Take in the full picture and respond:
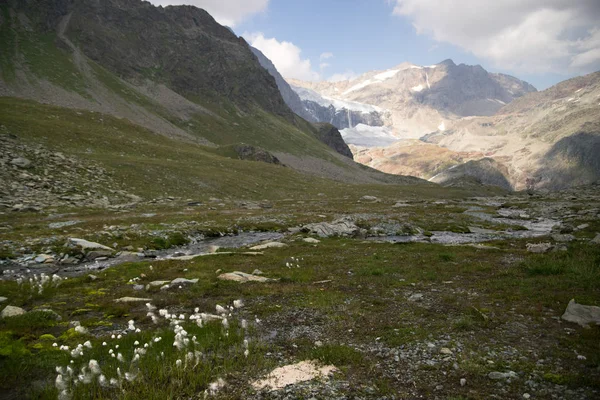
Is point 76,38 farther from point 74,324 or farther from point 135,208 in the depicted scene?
point 74,324

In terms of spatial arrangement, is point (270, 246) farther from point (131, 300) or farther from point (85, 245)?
A: point (131, 300)

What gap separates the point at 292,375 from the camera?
8.62 metres

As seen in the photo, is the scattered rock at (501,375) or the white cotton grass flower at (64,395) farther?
the scattered rock at (501,375)

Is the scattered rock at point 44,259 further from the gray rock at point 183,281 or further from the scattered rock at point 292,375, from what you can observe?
the scattered rock at point 292,375

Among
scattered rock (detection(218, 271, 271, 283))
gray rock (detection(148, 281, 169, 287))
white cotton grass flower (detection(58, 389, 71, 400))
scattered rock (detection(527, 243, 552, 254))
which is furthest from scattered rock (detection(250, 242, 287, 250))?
white cotton grass flower (detection(58, 389, 71, 400))

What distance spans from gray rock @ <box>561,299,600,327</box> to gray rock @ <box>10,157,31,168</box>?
6055cm

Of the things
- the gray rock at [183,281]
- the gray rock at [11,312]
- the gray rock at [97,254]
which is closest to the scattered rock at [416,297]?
the gray rock at [183,281]

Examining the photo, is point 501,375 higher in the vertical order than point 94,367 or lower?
higher

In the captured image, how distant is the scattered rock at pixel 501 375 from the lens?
319 inches

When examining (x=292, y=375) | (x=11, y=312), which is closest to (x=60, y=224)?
(x=11, y=312)

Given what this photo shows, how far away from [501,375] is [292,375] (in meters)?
5.17

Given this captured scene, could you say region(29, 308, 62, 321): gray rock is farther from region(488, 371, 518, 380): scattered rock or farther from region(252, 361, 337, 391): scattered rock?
region(488, 371, 518, 380): scattered rock

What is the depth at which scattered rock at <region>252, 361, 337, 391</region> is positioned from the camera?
→ 8180mm

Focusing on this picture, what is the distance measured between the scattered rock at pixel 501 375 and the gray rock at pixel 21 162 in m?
59.1
